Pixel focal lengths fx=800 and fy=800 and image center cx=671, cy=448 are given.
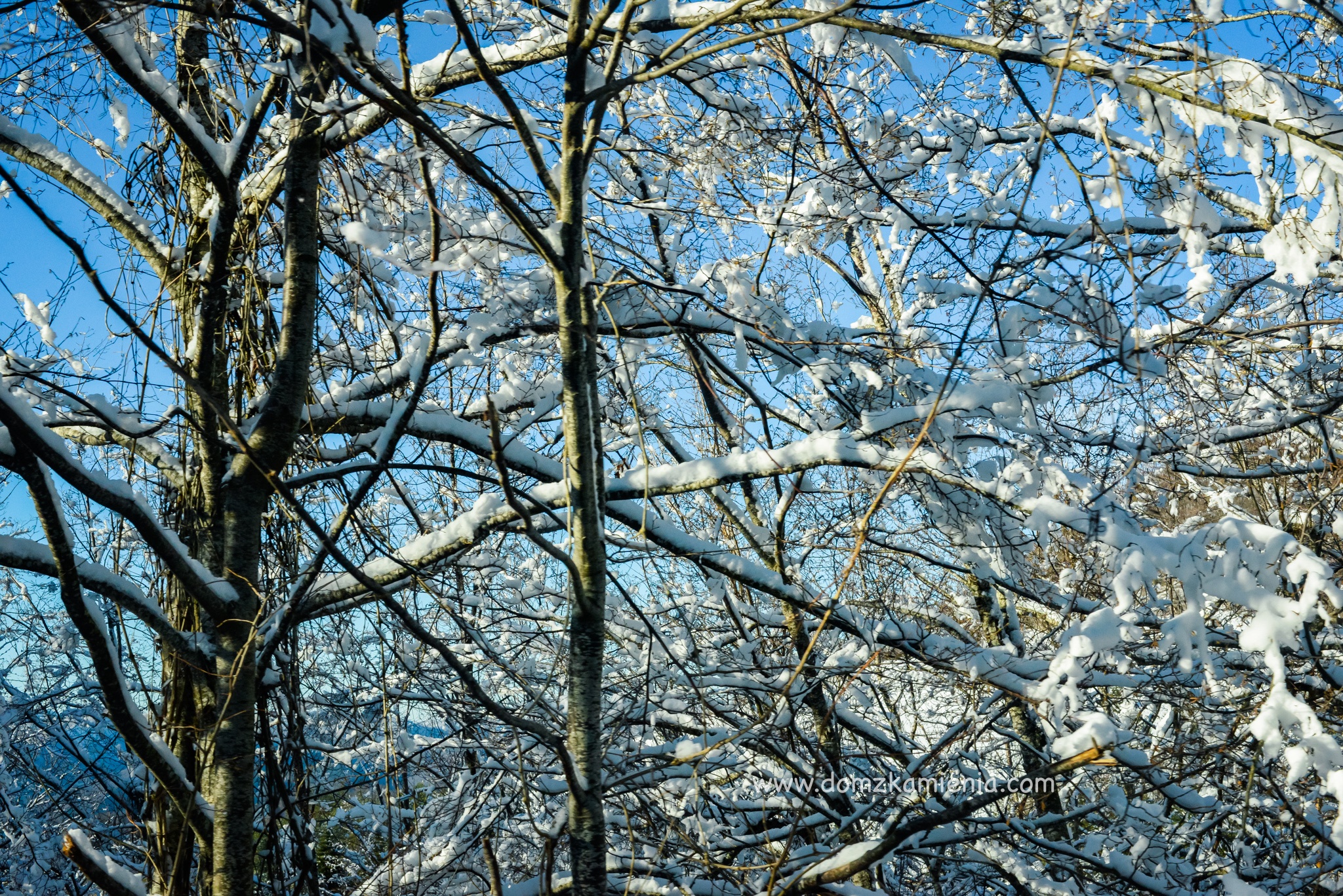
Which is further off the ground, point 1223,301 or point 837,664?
point 1223,301

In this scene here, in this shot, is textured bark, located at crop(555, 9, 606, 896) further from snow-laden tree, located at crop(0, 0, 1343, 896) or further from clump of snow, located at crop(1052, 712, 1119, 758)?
clump of snow, located at crop(1052, 712, 1119, 758)

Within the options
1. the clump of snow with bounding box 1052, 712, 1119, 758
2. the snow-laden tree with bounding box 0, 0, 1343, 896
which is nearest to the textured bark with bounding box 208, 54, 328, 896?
the snow-laden tree with bounding box 0, 0, 1343, 896

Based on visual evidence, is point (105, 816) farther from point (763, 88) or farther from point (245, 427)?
point (763, 88)

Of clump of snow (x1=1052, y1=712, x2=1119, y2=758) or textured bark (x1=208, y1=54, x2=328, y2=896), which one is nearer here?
clump of snow (x1=1052, y1=712, x2=1119, y2=758)

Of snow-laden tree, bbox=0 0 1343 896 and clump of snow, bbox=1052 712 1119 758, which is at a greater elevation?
snow-laden tree, bbox=0 0 1343 896

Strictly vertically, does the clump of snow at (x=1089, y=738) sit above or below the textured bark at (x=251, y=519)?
below

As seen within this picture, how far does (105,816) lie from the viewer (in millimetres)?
6852

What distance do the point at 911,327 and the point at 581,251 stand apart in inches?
107

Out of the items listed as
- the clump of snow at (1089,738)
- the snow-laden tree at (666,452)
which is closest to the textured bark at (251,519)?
the snow-laden tree at (666,452)

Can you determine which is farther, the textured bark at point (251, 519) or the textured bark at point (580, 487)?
the textured bark at point (251, 519)

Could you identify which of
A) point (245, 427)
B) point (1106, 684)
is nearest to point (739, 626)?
point (1106, 684)

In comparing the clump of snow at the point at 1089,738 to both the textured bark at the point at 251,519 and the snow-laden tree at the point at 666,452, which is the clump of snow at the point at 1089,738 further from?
the textured bark at the point at 251,519

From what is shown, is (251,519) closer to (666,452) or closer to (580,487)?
(580,487)

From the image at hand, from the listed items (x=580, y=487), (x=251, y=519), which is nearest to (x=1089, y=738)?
(x=580, y=487)
